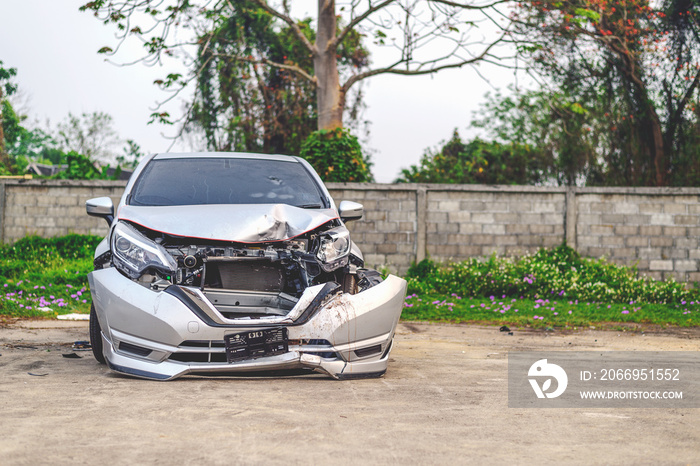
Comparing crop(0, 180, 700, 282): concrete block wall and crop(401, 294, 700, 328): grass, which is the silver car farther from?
crop(0, 180, 700, 282): concrete block wall

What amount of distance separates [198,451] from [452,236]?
945 centimetres

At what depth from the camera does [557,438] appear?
11.9 ft

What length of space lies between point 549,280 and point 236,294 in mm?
7598

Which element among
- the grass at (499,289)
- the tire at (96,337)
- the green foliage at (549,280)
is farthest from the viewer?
the green foliage at (549,280)

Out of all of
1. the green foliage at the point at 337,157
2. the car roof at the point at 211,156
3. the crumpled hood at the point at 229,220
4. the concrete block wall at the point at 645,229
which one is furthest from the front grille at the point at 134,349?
the concrete block wall at the point at 645,229

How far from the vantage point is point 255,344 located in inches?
189

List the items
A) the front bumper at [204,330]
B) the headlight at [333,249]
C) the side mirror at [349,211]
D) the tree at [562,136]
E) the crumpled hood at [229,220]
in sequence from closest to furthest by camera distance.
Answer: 1. the front bumper at [204,330]
2. the crumpled hood at [229,220]
3. the headlight at [333,249]
4. the side mirror at [349,211]
5. the tree at [562,136]

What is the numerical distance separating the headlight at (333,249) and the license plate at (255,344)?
615 millimetres

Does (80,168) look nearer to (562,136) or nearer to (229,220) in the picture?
(229,220)

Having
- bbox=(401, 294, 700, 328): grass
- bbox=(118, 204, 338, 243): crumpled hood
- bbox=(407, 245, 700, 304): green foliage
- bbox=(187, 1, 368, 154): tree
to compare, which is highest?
bbox=(187, 1, 368, 154): tree

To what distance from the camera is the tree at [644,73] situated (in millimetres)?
17453

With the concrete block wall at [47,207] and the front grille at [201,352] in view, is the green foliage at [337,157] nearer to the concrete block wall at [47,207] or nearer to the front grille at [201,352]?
the concrete block wall at [47,207]

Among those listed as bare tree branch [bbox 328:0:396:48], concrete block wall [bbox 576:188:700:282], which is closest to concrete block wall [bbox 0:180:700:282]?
concrete block wall [bbox 576:188:700:282]

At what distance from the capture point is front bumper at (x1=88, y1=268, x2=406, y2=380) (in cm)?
471
